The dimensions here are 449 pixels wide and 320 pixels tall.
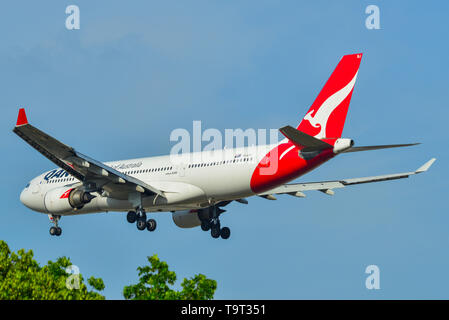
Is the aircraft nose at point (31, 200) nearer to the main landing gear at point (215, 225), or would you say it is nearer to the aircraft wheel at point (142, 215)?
the aircraft wheel at point (142, 215)

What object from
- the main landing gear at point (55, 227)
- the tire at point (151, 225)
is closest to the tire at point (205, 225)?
the tire at point (151, 225)

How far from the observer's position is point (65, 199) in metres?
53.2

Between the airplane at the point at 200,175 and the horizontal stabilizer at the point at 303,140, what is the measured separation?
0.17ft

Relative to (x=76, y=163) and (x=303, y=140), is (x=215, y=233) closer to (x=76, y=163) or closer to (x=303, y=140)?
(x=76, y=163)

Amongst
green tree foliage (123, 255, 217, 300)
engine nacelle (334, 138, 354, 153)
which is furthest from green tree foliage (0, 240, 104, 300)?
engine nacelle (334, 138, 354, 153)

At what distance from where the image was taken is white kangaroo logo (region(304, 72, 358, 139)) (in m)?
47.0

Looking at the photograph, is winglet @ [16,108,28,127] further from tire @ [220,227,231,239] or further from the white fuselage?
tire @ [220,227,231,239]

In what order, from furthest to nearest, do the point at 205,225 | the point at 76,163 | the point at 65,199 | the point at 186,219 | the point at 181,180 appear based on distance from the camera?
the point at 186,219, the point at 205,225, the point at 65,199, the point at 181,180, the point at 76,163

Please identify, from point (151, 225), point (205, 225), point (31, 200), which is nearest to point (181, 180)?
point (151, 225)

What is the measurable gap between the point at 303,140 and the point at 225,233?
45.7ft

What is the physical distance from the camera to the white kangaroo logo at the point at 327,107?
46969 mm

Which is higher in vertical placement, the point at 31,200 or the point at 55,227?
the point at 31,200

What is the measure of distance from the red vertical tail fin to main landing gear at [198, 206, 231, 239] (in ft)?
37.2
